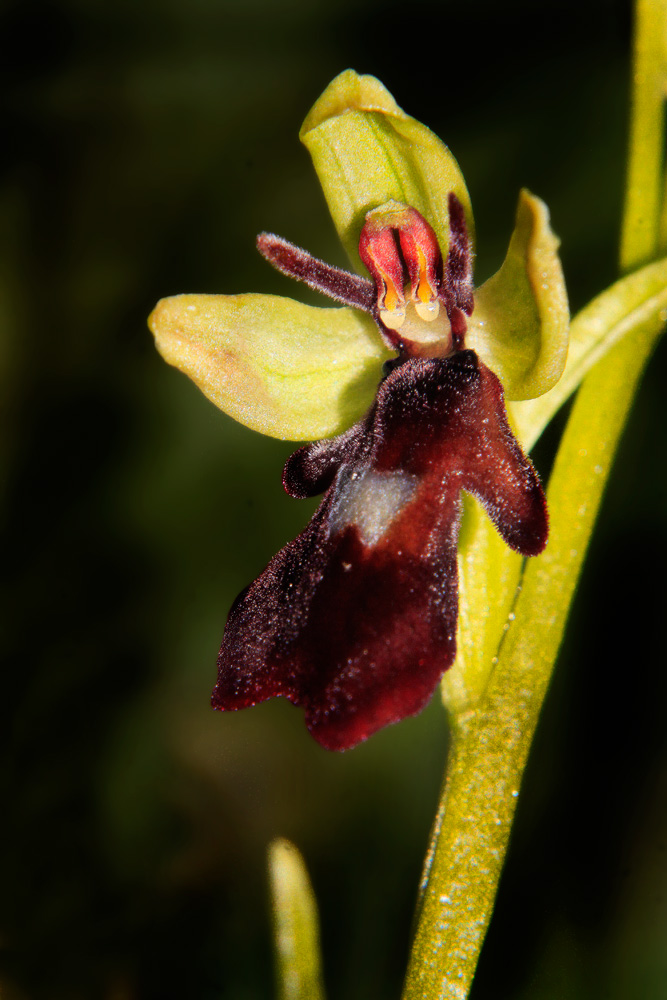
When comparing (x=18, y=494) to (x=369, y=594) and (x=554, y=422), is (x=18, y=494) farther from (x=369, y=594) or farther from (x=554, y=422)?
(x=369, y=594)

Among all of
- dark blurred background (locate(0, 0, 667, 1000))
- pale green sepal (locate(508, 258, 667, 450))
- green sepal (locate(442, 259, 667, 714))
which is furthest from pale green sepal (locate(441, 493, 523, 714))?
dark blurred background (locate(0, 0, 667, 1000))

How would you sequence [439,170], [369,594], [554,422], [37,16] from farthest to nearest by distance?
[37,16]
[554,422]
[439,170]
[369,594]

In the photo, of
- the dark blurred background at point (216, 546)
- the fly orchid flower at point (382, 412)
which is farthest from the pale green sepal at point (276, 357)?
the dark blurred background at point (216, 546)

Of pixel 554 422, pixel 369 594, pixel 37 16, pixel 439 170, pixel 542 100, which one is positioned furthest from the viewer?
pixel 37 16

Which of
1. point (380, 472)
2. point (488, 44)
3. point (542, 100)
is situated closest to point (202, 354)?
point (380, 472)

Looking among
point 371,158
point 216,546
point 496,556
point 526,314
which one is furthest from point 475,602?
point 216,546

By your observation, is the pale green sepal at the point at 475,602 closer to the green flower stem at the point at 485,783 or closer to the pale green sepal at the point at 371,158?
the green flower stem at the point at 485,783

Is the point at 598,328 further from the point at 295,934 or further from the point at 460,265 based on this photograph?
the point at 295,934
